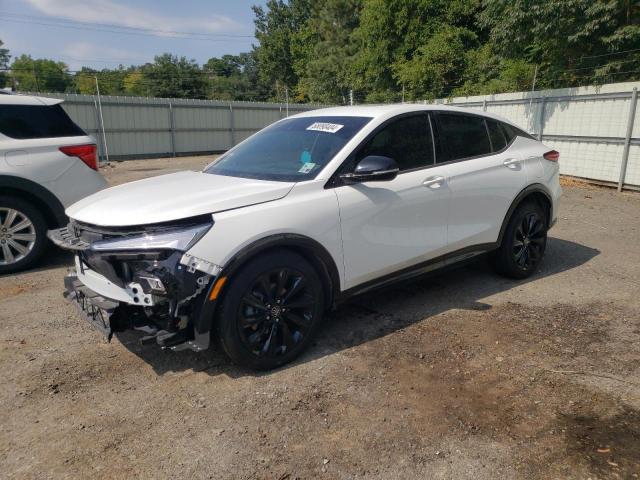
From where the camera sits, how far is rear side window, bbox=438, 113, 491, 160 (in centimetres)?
433

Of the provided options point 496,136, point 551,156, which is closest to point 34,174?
point 496,136

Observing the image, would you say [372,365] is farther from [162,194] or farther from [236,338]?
[162,194]

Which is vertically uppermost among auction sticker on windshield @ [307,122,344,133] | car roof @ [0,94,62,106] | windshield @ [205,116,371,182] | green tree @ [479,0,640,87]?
green tree @ [479,0,640,87]

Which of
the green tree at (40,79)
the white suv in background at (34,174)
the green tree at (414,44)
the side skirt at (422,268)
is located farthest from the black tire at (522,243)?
the green tree at (40,79)

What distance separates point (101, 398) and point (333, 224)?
1.85 metres

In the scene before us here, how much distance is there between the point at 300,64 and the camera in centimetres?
5556

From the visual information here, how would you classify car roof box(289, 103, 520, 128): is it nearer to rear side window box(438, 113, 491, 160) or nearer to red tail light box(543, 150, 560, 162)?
rear side window box(438, 113, 491, 160)

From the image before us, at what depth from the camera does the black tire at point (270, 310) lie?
2.99 metres

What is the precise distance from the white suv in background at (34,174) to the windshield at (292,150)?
224 centimetres

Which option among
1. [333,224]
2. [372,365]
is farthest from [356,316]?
[333,224]

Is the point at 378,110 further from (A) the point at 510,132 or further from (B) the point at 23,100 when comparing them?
(B) the point at 23,100

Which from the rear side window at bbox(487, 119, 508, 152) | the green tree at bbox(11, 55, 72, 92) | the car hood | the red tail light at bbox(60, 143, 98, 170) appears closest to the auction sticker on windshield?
the car hood

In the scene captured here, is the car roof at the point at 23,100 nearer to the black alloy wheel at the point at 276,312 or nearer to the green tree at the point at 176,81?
the black alloy wheel at the point at 276,312

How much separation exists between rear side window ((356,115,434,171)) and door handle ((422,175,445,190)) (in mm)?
139
